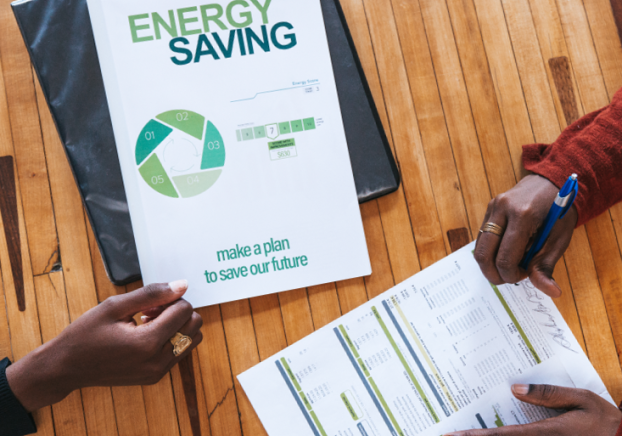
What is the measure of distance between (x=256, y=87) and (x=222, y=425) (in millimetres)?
541

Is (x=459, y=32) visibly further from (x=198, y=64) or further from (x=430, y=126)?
(x=198, y=64)

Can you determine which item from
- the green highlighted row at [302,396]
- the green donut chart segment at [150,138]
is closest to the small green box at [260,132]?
the green donut chart segment at [150,138]

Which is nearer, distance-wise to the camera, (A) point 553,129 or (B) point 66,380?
(B) point 66,380

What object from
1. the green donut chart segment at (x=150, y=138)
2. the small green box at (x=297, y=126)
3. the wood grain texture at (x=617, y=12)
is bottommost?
the small green box at (x=297, y=126)

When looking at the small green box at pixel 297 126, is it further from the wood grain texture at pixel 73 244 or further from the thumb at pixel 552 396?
the thumb at pixel 552 396

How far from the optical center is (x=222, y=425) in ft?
2.38

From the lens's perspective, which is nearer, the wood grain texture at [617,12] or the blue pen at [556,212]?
the blue pen at [556,212]

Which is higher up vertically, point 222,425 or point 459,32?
point 459,32

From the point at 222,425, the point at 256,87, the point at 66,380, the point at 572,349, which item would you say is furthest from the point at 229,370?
the point at 572,349

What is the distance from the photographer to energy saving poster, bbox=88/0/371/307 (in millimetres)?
719

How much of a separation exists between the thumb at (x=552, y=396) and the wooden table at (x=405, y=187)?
8 centimetres

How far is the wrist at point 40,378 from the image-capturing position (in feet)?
2.16

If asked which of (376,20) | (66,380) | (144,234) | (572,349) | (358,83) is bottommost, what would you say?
(572,349)

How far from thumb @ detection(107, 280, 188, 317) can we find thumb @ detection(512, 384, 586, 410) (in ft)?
1.83
